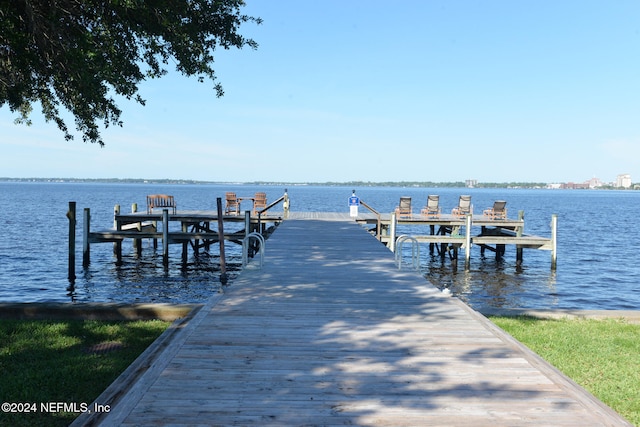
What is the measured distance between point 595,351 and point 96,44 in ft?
33.7

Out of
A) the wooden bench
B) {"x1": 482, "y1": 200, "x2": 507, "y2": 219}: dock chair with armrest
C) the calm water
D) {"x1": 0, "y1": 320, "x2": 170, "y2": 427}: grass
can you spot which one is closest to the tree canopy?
{"x1": 0, "y1": 320, "x2": 170, "y2": 427}: grass

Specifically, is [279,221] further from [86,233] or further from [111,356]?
[111,356]

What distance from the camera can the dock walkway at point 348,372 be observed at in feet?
12.5

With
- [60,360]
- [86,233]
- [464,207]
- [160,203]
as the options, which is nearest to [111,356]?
[60,360]

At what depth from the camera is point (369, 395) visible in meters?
4.17

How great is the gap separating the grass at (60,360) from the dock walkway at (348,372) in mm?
1191

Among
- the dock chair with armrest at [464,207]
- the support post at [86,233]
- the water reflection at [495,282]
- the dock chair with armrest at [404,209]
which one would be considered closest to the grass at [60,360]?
the water reflection at [495,282]

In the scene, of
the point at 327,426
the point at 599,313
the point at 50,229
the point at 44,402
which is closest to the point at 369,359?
the point at 327,426

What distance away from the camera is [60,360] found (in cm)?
643

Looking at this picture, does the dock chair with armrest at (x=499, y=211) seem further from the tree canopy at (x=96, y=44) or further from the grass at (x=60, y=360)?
the grass at (x=60, y=360)

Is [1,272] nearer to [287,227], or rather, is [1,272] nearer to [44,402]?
[287,227]

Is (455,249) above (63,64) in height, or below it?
below

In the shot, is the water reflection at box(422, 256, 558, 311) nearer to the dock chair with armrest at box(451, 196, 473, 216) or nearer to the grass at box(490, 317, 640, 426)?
the dock chair with armrest at box(451, 196, 473, 216)

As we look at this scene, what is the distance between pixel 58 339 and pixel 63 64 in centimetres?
535
